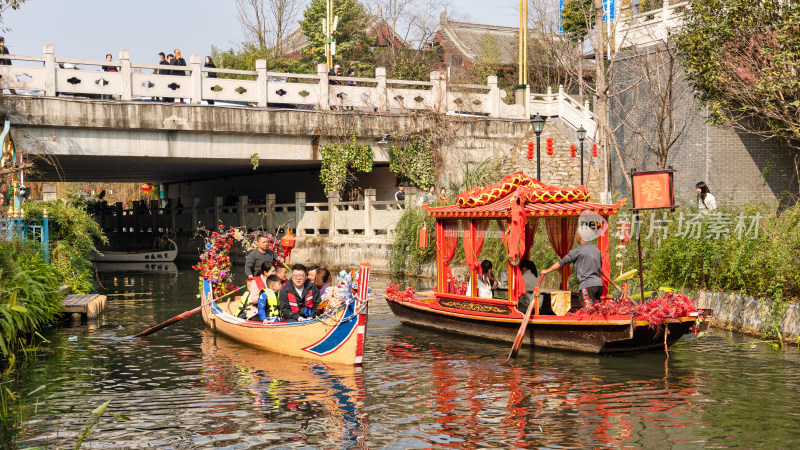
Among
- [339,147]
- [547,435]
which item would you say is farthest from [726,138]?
[547,435]

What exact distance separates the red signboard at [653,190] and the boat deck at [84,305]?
10010 millimetres

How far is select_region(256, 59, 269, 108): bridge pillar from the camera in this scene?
25.4m

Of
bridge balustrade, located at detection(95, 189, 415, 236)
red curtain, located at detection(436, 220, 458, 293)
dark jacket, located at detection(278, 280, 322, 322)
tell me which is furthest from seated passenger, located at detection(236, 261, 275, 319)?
bridge balustrade, located at detection(95, 189, 415, 236)

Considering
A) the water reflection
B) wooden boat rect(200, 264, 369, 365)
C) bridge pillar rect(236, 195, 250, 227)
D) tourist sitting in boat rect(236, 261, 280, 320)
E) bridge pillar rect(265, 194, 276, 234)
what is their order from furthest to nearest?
1. bridge pillar rect(236, 195, 250, 227)
2. bridge pillar rect(265, 194, 276, 234)
3. tourist sitting in boat rect(236, 261, 280, 320)
4. wooden boat rect(200, 264, 369, 365)
5. the water reflection

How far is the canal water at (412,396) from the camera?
8203mm

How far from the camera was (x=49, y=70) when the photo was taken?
891 inches

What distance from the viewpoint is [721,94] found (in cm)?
1956

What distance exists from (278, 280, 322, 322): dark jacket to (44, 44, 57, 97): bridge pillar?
43.7ft

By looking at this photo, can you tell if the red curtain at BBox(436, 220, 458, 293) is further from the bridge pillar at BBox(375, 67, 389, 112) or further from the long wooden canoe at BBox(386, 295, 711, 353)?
the bridge pillar at BBox(375, 67, 389, 112)

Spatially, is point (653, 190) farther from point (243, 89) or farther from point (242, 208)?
point (242, 208)

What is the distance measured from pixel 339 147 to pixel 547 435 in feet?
65.6

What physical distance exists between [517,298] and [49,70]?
15338 millimetres

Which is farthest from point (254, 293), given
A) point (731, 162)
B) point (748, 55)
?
point (731, 162)

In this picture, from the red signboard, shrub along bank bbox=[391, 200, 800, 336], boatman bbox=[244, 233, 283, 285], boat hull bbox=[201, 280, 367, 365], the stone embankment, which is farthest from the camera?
boatman bbox=[244, 233, 283, 285]
